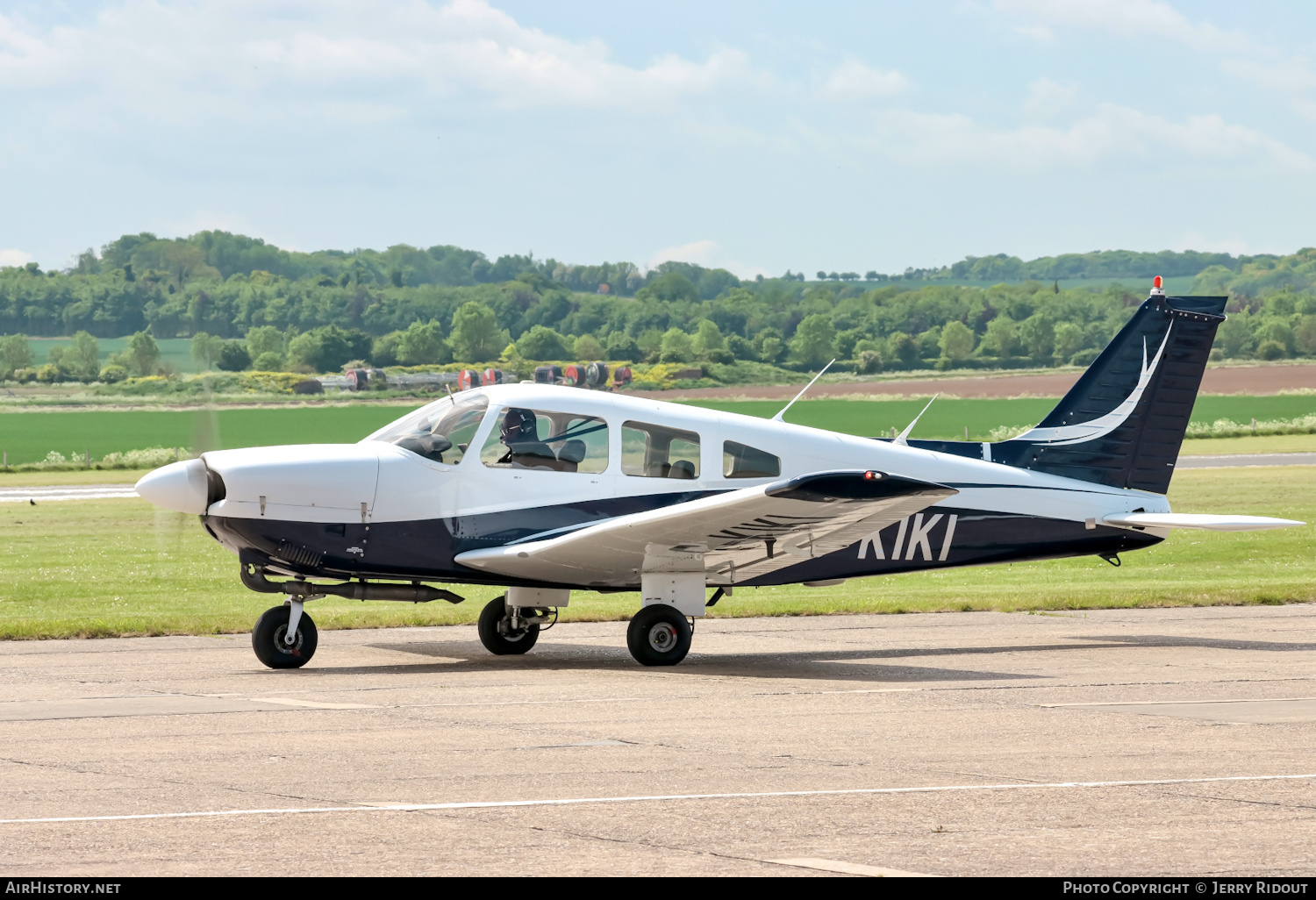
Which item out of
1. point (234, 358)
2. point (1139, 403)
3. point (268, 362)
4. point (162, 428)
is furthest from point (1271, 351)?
point (1139, 403)

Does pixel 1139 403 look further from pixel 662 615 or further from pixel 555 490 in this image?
pixel 555 490

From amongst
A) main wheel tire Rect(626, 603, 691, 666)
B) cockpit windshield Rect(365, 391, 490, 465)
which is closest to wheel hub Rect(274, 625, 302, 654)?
cockpit windshield Rect(365, 391, 490, 465)

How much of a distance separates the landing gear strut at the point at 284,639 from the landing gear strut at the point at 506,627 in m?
1.95

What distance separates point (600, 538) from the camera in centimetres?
1346

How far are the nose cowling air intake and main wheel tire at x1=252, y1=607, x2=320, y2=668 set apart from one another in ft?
3.87

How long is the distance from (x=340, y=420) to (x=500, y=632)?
3024 inches

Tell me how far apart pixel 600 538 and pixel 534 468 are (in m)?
Answer: 1.20

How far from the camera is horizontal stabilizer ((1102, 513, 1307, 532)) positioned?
49.1ft

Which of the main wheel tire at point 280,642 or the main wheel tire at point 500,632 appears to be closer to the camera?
the main wheel tire at point 280,642

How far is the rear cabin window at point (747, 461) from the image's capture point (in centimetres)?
1458

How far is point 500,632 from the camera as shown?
1529cm

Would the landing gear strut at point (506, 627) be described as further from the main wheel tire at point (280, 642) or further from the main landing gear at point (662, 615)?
the main wheel tire at point (280, 642)

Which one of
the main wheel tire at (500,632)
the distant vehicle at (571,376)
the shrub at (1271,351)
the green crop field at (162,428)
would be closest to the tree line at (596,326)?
the shrub at (1271,351)
